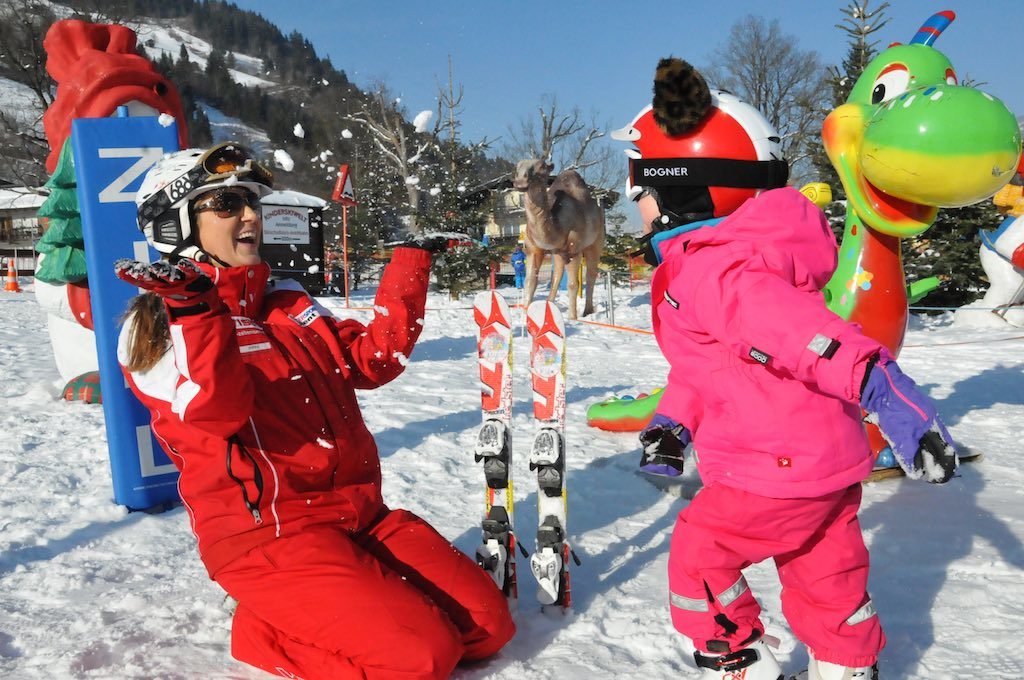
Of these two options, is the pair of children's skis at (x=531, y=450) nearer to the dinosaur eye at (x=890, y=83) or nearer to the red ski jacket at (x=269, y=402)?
the red ski jacket at (x=269, y=402)

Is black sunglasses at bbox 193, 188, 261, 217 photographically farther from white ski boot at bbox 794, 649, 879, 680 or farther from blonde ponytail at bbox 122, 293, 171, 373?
white ski boot at bbox 794, 649, 879, 680

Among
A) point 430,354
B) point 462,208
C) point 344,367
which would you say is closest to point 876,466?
point 344,367

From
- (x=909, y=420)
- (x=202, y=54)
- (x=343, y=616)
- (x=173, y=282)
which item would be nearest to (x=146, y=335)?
(x=173, y=282)

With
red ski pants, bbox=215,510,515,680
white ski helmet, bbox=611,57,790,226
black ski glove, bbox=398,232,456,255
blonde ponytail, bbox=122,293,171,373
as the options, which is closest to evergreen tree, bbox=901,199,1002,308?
white ski helmet, bbox=611,57,790,226

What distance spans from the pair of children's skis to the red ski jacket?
415mm

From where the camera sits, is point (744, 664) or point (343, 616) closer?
point (744, 664)

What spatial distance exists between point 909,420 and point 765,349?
0.31 metres

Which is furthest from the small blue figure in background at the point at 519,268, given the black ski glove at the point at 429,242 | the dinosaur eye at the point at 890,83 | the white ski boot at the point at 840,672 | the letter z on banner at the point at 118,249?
the white ski boot at the point at 840,672

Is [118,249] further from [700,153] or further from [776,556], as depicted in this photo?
[776,556]

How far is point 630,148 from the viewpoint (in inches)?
96.9

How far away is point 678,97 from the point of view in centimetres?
221

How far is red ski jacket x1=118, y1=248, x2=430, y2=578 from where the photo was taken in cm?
196

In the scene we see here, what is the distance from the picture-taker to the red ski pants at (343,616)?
2035 millimetres

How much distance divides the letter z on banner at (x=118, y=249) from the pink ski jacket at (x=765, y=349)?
8.65 ft
